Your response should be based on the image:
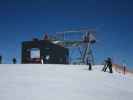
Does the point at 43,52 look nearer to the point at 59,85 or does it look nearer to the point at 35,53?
the point at 35,53

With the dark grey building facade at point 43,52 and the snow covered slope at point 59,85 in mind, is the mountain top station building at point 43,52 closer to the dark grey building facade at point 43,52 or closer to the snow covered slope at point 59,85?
the dark grey building facade at point 43,52

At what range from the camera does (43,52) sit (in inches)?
1989

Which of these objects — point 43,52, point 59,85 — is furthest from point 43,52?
point 59,85

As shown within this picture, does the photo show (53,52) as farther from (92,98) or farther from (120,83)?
(92,98)

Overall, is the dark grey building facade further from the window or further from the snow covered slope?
the snow covered slope

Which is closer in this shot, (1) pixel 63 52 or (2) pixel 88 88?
(2) pixel 88 88

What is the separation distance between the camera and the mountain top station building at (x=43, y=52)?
50.3 metres

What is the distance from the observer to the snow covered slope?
19.8 metres

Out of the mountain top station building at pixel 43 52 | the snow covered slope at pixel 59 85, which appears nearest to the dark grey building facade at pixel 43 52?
the mountain top station building at pixel 43 52

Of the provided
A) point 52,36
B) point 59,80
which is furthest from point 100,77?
point 52,36

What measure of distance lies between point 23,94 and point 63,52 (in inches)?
1307

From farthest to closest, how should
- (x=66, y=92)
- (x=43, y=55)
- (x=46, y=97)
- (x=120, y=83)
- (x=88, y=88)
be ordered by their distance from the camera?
(x=43, y=55) → (x=120, y=83) → (x=88, y=88) → (x=66, y=92) → (x=46, y=97)

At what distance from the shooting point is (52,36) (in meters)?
54.7

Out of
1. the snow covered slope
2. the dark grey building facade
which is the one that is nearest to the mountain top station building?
the dark grey building facade
